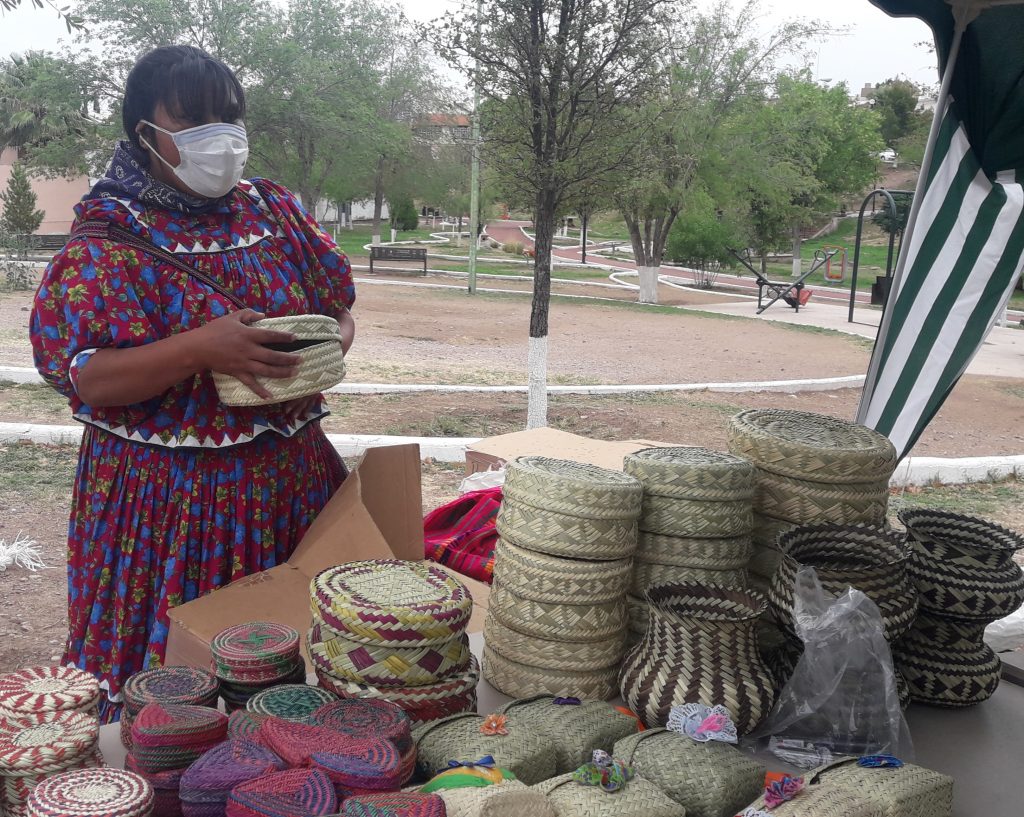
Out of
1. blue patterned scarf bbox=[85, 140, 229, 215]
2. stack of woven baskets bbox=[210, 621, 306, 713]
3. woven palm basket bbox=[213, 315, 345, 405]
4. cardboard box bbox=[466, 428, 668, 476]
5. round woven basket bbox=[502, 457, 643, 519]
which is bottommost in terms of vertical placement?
cardboard box bbox=[466, 428, 668, 476]

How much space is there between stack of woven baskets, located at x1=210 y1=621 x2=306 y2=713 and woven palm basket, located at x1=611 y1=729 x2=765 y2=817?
54 centimetres

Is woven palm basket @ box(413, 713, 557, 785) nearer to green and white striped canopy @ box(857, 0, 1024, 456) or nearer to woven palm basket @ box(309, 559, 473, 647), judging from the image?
woven palm basket @ box(309, 559, 473, 647)

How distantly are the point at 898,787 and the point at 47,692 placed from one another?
120 cm

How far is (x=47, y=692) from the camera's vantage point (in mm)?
1320

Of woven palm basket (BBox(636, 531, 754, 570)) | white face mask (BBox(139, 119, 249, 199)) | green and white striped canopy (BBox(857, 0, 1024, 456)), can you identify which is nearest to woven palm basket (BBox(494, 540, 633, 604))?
woven palm basket (BBox(636, 531, 754, 570))

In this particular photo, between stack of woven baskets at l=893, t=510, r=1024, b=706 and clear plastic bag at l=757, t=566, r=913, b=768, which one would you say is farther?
stack of woven baskets at l=893, t=510, r=1024, b=706

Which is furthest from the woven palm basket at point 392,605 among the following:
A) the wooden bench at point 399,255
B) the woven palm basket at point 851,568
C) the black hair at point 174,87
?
the wooden bench at point 399,255

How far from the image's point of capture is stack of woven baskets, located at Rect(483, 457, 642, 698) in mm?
1644

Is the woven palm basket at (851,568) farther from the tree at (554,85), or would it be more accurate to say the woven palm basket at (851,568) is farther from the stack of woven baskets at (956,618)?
the tree at (554,85)

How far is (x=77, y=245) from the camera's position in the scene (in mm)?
1931

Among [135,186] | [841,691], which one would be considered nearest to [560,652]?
[841,691]

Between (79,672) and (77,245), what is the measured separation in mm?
937

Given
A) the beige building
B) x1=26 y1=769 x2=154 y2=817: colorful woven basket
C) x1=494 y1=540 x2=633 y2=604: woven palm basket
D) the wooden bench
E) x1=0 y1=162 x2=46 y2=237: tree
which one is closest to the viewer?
x1=26 y1=769 x2=154 y2=817: colorful woven basket

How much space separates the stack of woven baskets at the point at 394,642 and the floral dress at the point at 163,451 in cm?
63
